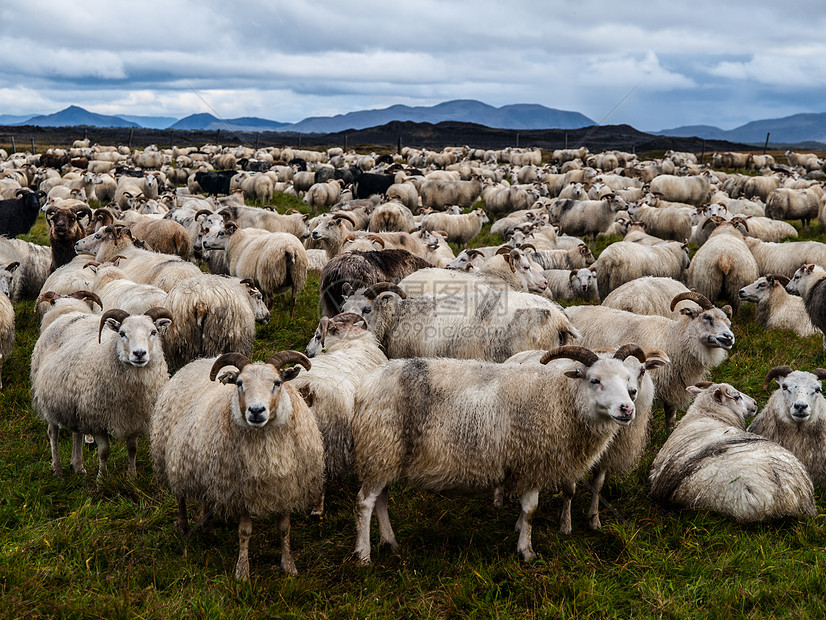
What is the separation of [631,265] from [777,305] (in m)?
2.49

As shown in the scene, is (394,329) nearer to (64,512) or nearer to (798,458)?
(64,512)

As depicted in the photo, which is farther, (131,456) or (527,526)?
(131,456)

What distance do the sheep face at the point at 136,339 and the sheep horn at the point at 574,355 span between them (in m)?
3.36

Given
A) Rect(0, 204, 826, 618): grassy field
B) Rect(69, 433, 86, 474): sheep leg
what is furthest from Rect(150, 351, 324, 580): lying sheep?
Rect(69, 433, 86, 474): sheep leg

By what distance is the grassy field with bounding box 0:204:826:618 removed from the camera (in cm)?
397

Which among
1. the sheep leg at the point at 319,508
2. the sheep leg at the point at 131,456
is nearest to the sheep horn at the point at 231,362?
the sheep leg at the point at 319,508

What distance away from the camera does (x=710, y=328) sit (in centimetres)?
689

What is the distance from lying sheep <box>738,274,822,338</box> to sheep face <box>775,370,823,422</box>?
4.98m

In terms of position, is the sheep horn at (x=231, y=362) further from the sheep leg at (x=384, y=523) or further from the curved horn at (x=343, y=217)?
the curved horn at (x=343, y=217)

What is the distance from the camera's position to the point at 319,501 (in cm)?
511

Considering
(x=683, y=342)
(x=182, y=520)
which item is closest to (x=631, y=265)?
(x=683, y=342)

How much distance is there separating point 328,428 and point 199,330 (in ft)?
9.13

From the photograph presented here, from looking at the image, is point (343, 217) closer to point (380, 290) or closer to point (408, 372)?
point (380, 290)

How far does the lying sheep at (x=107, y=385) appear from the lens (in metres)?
5.56
